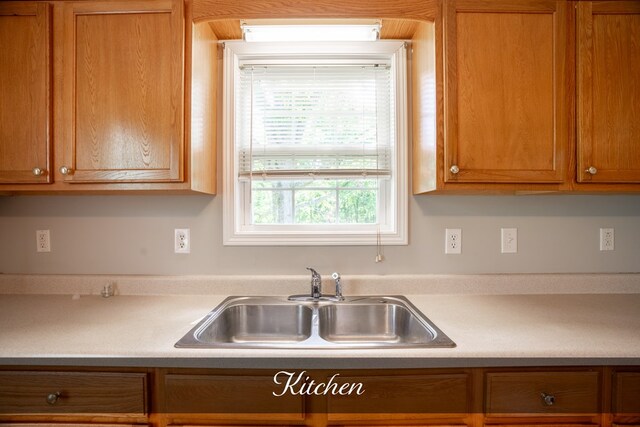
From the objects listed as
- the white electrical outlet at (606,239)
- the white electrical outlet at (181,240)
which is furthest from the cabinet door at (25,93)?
the white electrical outlet at (606,239)

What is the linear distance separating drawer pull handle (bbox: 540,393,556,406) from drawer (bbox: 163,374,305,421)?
0.72m

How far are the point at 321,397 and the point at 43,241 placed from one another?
1.55 m

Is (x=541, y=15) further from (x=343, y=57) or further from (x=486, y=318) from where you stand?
(x=486, y=318)

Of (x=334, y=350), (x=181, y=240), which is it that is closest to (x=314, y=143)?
(x=181, y=240)

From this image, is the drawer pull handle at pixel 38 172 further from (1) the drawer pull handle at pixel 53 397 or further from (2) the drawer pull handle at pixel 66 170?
(1) the drawer pull handle at pixel 53 397

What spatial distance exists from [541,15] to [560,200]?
2.79 ft

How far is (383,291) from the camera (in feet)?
5.28

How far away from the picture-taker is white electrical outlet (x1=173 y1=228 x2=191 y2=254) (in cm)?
165

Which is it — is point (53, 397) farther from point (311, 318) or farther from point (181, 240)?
point (311, 318)

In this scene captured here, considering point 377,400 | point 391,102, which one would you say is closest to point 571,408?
point 377,400

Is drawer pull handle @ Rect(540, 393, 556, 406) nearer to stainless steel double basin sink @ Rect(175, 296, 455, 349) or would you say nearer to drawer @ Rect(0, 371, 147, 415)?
stainless steel double basin sink @ Rect(175, 296, 455, 349)

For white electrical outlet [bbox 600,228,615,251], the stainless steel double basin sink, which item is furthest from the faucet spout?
white electrical outlet [bbox 600,228,615,251]

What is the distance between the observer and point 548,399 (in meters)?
1.00

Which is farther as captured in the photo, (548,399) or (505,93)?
(505,93)
